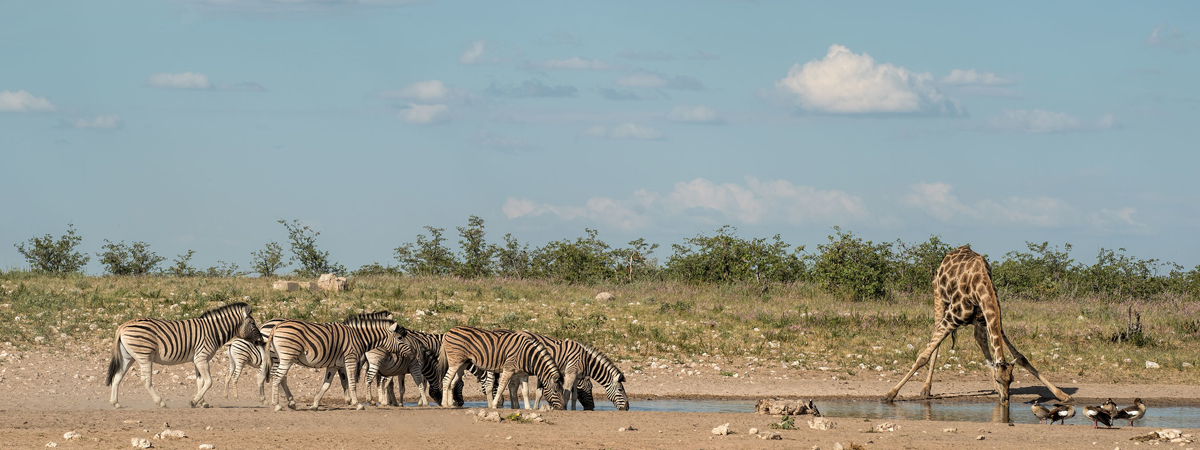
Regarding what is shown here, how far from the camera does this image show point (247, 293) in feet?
74.4

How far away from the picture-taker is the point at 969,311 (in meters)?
16.8

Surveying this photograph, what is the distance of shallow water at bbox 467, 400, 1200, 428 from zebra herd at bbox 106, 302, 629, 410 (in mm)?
1028

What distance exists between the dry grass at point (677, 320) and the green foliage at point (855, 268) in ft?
4.42

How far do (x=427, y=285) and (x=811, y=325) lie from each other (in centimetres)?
938

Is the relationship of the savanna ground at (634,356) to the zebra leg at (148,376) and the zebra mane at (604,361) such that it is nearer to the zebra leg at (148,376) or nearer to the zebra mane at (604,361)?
the zebra leg at (148,376)

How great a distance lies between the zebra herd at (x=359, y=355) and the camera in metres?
13.8

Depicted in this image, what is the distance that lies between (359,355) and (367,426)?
7.82 feet

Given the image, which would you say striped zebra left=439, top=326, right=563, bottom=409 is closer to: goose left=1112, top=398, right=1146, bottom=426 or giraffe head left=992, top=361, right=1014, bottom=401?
giraffe head left=992, top=361, right=1014, bottom=401

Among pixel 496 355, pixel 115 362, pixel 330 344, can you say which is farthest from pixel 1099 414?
pixel 115 362

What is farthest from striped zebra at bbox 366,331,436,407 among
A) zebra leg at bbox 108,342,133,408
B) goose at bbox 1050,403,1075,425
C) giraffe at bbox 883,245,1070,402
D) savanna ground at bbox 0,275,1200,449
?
goose at bbox 1050,403,1075,425

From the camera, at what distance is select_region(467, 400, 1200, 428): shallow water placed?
14.6 metres

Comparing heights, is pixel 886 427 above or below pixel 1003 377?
below

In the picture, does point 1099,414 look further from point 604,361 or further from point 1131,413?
point 604,361

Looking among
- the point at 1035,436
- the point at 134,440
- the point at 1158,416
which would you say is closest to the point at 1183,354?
the point at 1158,416
